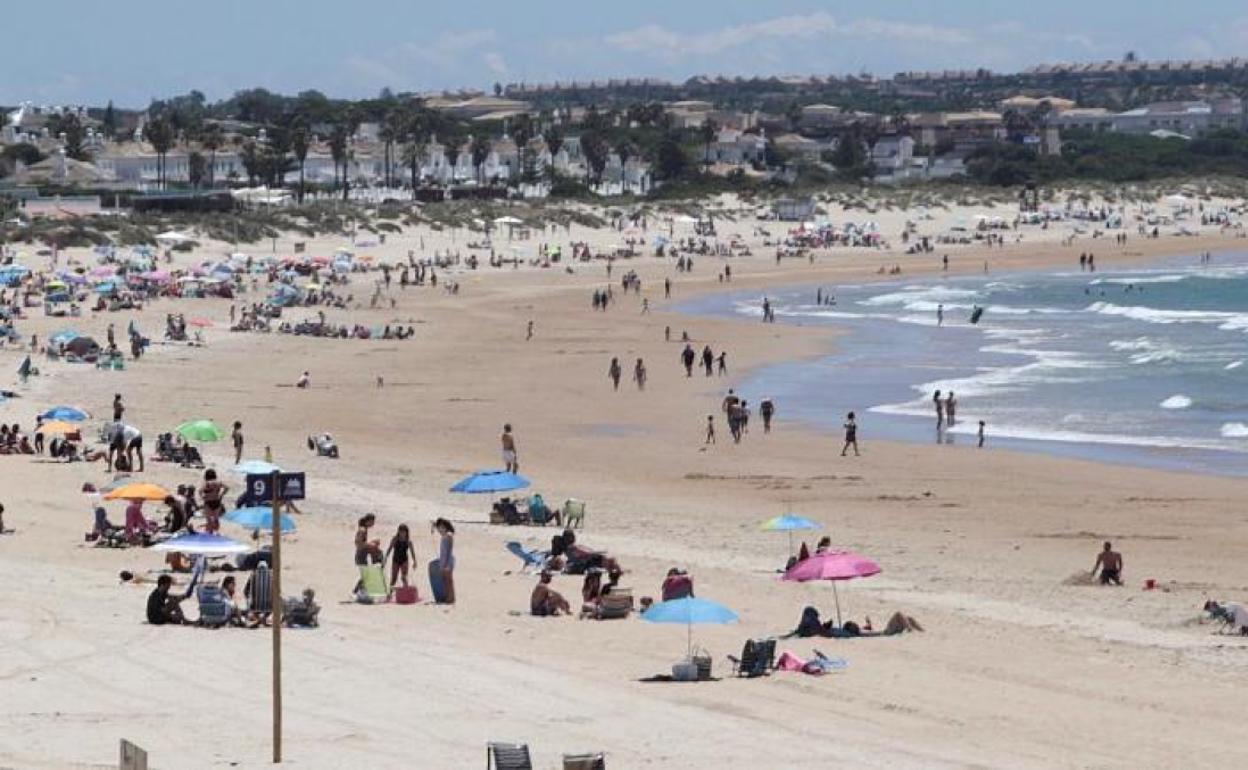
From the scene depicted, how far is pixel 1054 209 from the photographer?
10719cm

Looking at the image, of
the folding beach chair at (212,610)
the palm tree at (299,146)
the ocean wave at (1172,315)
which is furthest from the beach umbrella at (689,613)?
the palm tree at (299,146)

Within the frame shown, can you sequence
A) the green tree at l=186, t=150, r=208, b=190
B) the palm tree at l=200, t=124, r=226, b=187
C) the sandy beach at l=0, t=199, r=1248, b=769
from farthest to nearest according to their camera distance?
1. the palm tree at l=200, t=124, r=226, b=187
2. the green tree at l=186, t=150, r=208, b=190
3. the sandy beach at l=0, t=199, r=1248, b=769

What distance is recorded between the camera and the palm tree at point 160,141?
331 ft

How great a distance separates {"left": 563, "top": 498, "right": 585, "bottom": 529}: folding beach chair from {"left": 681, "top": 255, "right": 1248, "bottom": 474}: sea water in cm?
967

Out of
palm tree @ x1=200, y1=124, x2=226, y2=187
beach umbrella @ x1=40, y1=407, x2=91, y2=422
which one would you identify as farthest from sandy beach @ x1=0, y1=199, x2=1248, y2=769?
palm tree @ x1=200, y1=124, x2=226, y2=187

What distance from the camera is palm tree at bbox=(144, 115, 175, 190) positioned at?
10100cm

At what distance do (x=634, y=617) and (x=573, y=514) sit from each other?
5005 millimetres

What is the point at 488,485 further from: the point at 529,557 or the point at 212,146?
the point at 212,146

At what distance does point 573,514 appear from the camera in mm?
22312

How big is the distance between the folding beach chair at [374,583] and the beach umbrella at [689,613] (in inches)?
→ 127

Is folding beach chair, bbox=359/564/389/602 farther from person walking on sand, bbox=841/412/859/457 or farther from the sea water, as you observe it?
the sea water

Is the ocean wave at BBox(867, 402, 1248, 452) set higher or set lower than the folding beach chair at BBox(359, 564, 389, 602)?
lower

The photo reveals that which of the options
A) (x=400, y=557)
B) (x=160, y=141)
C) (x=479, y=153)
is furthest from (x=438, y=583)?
(x=479, y=153)

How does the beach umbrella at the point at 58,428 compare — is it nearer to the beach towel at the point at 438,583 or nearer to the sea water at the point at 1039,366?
the beach towel at the point at 438,583
